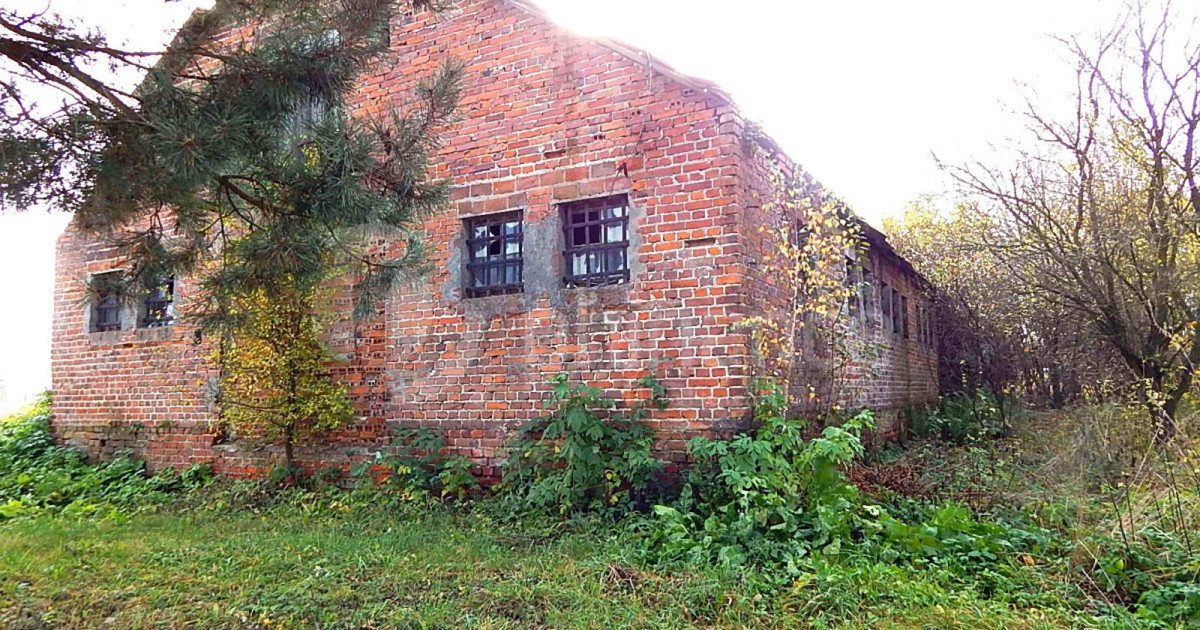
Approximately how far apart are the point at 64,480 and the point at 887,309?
12655mm

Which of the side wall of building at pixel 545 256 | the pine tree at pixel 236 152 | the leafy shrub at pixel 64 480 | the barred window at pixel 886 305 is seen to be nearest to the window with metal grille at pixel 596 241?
the side wall of building at pixel 545 256

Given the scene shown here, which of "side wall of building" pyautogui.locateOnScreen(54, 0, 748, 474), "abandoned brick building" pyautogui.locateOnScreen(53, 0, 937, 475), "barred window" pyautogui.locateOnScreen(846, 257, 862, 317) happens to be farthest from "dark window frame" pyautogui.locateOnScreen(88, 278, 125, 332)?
"barred window" pyautogui.locateOnScreen(846, 257, 862, 317)

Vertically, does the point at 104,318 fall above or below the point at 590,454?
above

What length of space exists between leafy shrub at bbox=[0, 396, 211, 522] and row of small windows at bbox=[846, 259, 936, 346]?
8975 millimetres

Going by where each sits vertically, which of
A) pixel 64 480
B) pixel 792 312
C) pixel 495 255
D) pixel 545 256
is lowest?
pixel 64 480

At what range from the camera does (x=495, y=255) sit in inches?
322

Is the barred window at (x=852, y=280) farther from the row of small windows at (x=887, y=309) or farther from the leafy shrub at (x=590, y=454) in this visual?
the leafy shrub at (x=590, y=454)

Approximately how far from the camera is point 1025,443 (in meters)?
11.5

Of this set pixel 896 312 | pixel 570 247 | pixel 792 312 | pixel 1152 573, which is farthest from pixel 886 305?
pixel 1152 573

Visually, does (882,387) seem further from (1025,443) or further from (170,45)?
(170,45)

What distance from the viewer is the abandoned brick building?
6816mm

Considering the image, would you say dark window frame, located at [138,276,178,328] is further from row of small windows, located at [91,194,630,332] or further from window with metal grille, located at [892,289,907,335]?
window with metal grille, located at [892,289,907,335]

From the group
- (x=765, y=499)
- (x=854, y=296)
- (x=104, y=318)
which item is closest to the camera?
(x=765, y=499)

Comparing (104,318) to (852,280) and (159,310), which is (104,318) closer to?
(159,310)
